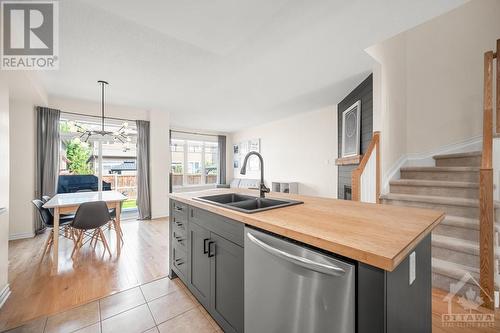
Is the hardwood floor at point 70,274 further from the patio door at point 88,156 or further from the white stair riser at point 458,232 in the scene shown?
the white stair riser at point 458,232

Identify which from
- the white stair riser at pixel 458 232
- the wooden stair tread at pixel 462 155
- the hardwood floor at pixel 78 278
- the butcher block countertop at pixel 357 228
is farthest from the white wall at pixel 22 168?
the wooden stair tread at pixel 462 155

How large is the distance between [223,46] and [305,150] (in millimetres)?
3399

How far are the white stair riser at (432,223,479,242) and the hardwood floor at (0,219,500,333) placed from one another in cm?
57

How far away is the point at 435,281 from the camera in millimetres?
1872

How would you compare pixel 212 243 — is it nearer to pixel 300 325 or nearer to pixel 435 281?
pixel 300 325

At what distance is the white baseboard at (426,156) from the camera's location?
2871 mm

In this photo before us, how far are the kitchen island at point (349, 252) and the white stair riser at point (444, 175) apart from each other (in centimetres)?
198

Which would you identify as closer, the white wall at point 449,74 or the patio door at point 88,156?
the white wall at point 449,74

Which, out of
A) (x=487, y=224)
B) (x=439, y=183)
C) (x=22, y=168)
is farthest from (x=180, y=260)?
(x=22, y=168)

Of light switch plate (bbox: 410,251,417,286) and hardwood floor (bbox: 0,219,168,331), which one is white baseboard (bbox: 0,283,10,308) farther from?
light switch plate (bbox: 410,251,417,286)

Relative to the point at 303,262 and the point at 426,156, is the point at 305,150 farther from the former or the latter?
the point at 303,262

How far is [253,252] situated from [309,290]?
0.34m

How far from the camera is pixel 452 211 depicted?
2.14 metres

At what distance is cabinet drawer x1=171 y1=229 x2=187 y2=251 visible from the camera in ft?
5.99
